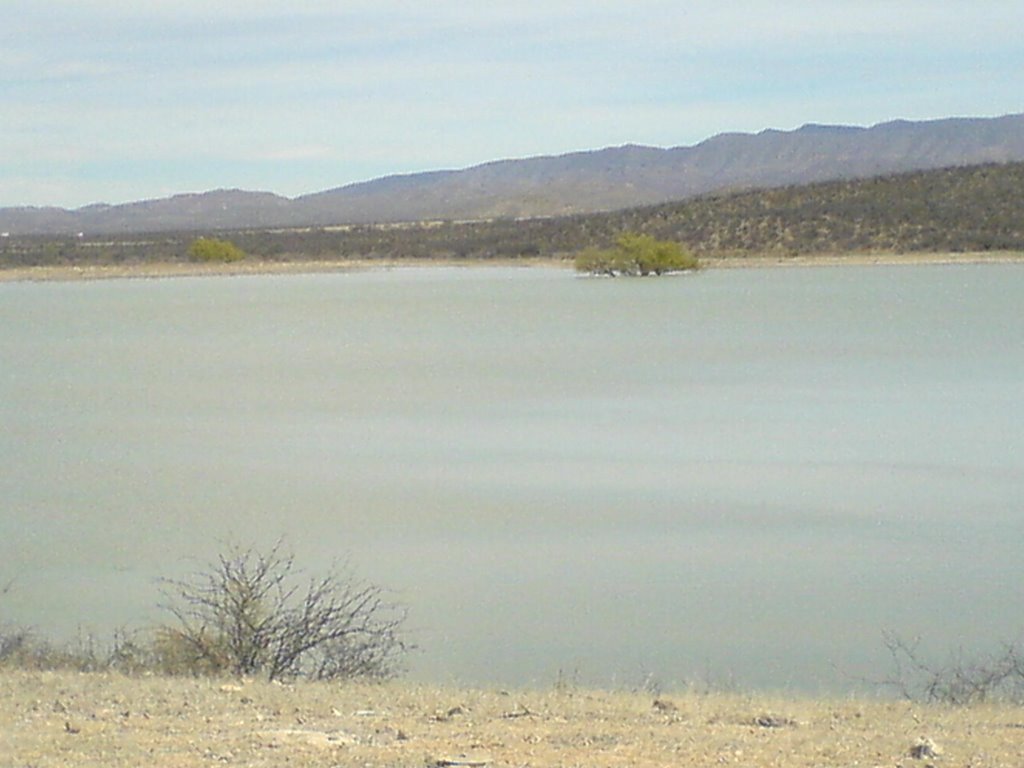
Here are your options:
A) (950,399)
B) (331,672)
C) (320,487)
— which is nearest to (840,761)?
(331,672)

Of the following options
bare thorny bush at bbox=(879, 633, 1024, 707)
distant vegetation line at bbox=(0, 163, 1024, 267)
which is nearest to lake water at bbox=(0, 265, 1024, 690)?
bare thorny bush at bbox=(879, 633, 1024, 707)

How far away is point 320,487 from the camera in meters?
11.5

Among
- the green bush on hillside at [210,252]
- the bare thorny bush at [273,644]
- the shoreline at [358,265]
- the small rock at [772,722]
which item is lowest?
the bare thorny bush at [273,644]

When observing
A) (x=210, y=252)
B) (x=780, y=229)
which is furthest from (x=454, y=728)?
(x=210, y=252)

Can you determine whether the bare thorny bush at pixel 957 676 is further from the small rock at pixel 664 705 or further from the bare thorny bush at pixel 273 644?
the bare thorny bush at pixel 273 644

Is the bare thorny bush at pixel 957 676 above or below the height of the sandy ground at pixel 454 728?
below

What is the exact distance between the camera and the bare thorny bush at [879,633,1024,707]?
5934 millimetres

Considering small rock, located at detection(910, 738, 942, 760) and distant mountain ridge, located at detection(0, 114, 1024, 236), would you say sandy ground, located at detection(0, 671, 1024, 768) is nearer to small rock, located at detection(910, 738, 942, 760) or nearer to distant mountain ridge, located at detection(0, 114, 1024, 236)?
small rock, located at detection(910, 738, 942, 760)

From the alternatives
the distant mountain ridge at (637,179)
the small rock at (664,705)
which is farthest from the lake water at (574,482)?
the distant mountain ridge at (637,179)

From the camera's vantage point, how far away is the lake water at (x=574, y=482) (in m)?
7.63

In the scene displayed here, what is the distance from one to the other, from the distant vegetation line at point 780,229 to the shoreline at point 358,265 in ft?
3.29

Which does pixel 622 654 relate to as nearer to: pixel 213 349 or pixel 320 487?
pixel 320 487

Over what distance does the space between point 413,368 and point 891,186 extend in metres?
35.8

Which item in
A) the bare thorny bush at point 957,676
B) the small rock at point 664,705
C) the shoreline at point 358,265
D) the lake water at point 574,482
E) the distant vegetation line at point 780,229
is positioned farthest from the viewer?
the distant vegetation line at point 780,229
